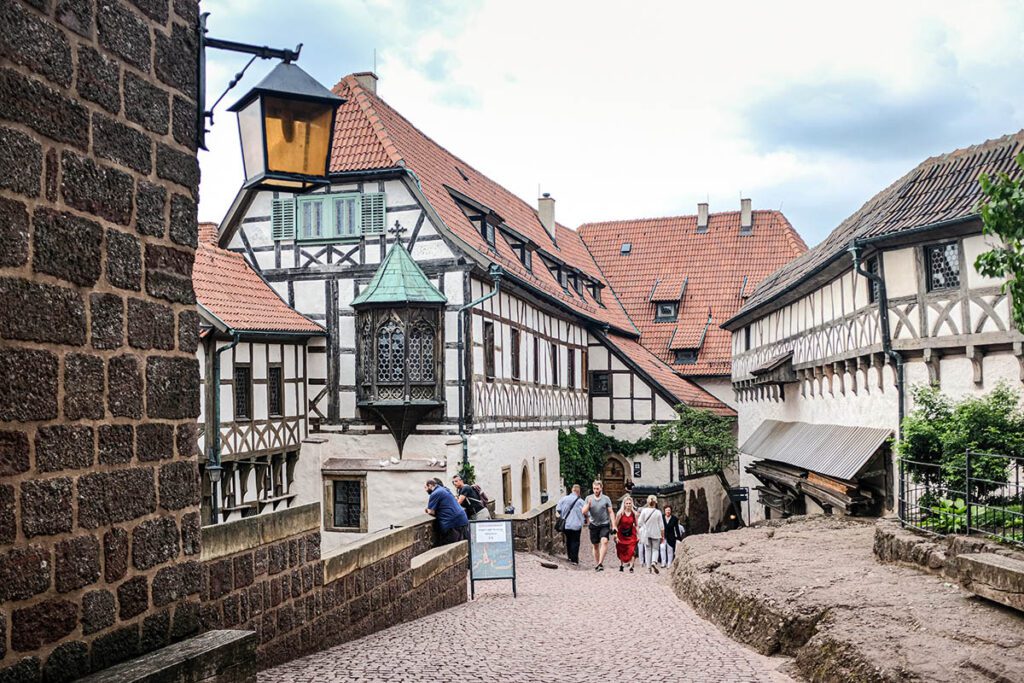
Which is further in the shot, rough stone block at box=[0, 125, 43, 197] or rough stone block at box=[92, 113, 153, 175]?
rough stone block at box=[92, 113, 153, 175]

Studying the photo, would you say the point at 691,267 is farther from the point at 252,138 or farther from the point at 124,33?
the point at 124,33

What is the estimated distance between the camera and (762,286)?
32.8 m

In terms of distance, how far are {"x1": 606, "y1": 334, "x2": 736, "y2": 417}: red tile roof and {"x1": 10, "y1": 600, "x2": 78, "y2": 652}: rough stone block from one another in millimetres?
29429

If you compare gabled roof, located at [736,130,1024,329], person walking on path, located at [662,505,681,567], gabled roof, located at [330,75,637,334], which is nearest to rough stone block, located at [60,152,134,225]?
gabled roof, located at [736,130,1024,329]

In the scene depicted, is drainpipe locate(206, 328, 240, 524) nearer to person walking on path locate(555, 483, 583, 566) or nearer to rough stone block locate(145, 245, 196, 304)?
person walking on path locate(555, 483, 583, 566)

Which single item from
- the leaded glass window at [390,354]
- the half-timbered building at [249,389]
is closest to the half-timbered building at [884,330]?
the leaded glass window at [390,354]

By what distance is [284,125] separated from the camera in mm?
5629

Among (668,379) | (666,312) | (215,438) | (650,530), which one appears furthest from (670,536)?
(666,312)

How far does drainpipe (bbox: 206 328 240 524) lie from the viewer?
18359 mm

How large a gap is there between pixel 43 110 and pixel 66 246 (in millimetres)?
516

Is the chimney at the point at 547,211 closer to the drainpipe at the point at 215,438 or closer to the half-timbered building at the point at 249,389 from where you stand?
the half-timbered building at the point at 249,389

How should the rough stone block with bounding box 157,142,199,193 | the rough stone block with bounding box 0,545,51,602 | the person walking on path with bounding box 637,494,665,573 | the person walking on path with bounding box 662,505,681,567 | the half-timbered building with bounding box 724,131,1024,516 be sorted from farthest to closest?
the person walking on path with bounding box 662,505,681,567 → the person walking on path with bounding box 637,494,665,573 → the half-timbered building with bounding box 724,131,1024,516 → the rough stone block with bounding box 157,142,199,193 → the rough stone block with bounding box 0,545,51,602

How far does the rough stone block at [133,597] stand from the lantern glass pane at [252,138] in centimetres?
220

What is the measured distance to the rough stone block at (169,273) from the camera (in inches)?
187
